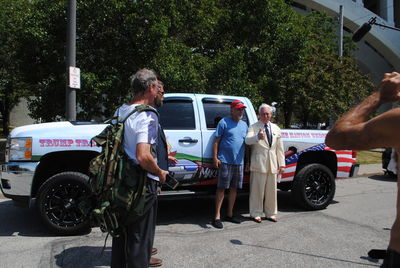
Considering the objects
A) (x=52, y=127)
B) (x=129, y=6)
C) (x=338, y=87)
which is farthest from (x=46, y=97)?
(x=338, y=87)

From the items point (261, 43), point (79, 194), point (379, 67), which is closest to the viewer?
point (79, 194)

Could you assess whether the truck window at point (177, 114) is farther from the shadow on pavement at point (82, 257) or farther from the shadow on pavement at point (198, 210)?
the shadow on pavement at point (82, 257)

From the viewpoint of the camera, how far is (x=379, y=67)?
40.2 m

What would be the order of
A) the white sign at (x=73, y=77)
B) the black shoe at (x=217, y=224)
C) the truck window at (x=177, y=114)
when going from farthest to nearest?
1. the white sign at (x=73, y=77)
2. the truck window at (x=177, y=114)
3. the black shoe at (x=217, y=224)

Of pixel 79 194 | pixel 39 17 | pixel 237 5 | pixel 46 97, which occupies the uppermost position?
pixel 237 5

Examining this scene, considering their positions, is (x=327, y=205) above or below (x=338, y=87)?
below

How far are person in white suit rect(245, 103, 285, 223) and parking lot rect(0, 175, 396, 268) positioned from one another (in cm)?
25

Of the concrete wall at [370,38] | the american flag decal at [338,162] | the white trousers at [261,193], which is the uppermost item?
the concrete wall at [370,38]

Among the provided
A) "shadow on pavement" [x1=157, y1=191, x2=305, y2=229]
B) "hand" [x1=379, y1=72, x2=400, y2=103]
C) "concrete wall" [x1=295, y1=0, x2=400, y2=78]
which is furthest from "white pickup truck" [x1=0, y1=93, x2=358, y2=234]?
"concrete wall" [x1=295, y1=0, x2=400, y2=78]

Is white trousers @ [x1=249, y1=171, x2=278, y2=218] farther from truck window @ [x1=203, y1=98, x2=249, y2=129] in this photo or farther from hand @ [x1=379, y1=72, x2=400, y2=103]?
hand @ [x1=379, y1=72, x2=400, y2=103]

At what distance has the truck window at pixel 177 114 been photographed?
5355mm

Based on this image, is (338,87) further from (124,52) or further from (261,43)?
(124,52)

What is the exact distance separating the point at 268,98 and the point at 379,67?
32.5 m

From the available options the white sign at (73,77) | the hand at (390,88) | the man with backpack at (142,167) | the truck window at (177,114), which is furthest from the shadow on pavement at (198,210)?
the hand at (390,88)
